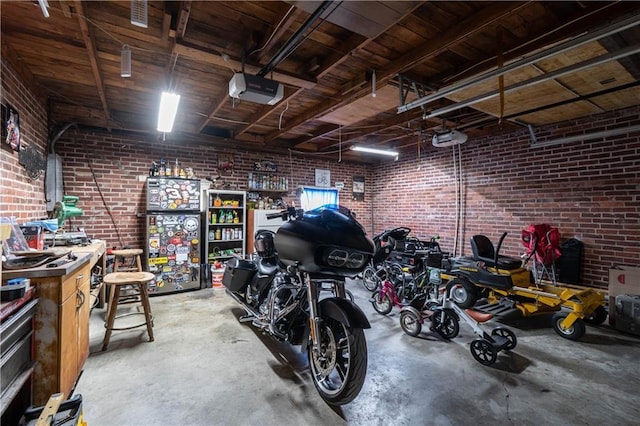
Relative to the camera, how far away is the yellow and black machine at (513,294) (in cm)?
319

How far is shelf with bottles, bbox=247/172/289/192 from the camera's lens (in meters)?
5.95

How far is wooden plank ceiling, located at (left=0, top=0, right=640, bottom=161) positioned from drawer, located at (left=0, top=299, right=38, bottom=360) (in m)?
1.98

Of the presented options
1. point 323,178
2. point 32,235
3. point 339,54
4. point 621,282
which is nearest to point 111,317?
point 32,235

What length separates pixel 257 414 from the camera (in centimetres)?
188

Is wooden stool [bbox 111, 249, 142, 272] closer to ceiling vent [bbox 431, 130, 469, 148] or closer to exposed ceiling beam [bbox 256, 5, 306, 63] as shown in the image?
exposed ceiling beam [bbox 256, 5, 306, 63]

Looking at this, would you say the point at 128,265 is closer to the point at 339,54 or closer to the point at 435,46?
the point at 339,54

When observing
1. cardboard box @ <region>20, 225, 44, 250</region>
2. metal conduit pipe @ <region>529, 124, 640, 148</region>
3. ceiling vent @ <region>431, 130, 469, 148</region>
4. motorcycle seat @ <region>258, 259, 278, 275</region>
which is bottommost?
motorcycle seat @ <region>258, 259, 278, 275</region>

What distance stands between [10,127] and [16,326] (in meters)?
2.25

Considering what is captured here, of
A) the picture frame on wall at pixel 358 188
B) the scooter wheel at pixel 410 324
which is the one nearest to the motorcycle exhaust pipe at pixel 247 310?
the scooter wheel at pixel 410 324

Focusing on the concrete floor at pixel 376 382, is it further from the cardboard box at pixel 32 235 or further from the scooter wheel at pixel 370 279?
the scooter wheel at pixel 370 279

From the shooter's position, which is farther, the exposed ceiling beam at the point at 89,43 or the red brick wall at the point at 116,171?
the red brick wall at the point at 116,171

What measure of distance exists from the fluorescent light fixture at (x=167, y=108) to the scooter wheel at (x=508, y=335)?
411cm

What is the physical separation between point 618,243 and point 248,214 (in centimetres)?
557

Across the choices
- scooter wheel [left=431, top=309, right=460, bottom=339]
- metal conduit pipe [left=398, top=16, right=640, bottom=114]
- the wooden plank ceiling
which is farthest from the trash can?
Answer: metal conduit pipe [left=398, top=16, right=640, bottom=114]
